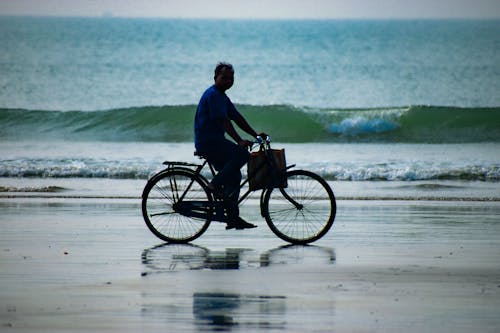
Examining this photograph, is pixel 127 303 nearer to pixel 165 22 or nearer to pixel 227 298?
pixel 227 298

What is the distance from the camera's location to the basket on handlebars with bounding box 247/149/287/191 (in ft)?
32.7

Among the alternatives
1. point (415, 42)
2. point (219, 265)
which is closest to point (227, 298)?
point (219, 265)

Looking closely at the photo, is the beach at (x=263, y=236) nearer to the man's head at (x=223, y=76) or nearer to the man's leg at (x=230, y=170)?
the man's leg at (x=230, y=170)

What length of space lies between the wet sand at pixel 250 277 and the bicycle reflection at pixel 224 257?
0.04 ft

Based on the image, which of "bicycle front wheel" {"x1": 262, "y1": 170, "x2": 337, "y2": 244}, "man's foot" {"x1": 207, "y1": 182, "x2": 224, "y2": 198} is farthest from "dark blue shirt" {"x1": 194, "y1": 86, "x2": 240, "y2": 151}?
"bicycle front wheel" {"x1": 262, "y1": 170, "x2": 337, "y2": 244}

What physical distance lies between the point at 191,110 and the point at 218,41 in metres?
63.5

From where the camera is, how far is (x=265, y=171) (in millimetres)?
9992

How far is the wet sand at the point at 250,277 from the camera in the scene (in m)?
6.27

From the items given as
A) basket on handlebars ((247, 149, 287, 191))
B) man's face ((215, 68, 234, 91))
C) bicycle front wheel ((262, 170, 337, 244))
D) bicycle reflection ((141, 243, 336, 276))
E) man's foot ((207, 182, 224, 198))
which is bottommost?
bicycle reflection ((141, 243, 336, 276))

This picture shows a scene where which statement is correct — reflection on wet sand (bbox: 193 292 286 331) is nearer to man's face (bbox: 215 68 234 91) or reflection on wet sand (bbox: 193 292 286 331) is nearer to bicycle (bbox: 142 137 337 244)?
bicycle (bbox: 142 137 337 244)

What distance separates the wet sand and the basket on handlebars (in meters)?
0.54

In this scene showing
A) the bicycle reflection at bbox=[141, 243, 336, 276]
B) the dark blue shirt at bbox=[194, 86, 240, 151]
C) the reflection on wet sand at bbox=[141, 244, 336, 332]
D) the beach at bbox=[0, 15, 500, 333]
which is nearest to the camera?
the reflection on wet sand at bbox=[141, 244, 336, 332]

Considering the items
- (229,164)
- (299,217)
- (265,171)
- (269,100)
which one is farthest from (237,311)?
(269,100)

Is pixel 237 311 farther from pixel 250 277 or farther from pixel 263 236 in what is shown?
pixel 263 236
